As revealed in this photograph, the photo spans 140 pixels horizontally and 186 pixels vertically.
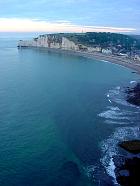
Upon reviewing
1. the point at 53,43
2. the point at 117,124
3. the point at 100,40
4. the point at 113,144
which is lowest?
the point at 113,144

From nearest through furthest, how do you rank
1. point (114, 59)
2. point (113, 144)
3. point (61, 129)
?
1. point (113, 144)
2. point (61, 129)
3. point (114, 59)

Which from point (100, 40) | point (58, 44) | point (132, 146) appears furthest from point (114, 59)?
point (132, 146)

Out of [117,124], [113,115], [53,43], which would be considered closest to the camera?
[117,124]

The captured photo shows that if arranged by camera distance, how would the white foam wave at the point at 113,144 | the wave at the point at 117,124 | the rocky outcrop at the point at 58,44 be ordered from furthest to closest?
1. the rocky outcrop at the point at 58,44
2. the wave at the point at 117,124
3. the white foam wave at the point at 113,144

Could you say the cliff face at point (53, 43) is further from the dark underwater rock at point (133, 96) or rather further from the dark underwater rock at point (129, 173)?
the dark underwater rock at point (129, 173)

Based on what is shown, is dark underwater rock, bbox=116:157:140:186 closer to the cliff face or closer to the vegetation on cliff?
the cliff face

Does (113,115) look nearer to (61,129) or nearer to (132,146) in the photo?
(61,129)

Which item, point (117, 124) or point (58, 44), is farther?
point (58, 44)

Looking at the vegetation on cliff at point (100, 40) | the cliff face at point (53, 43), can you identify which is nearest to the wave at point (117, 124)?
the cliff face at point (53, 43)
